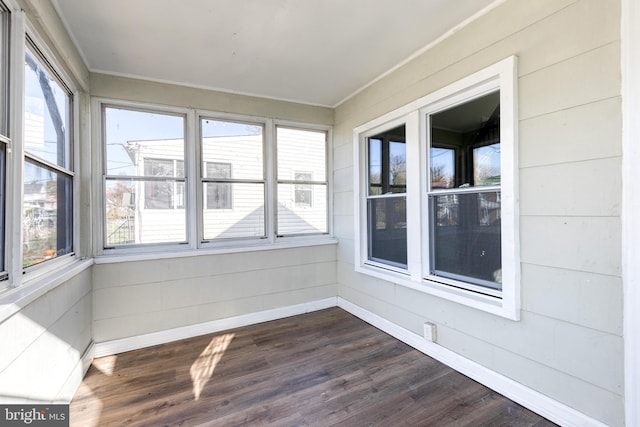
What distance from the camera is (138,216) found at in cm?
296

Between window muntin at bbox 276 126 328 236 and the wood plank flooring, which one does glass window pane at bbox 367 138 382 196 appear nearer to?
window muntin at bbox 276 126 328 236

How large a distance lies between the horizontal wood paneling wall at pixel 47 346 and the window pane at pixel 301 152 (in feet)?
7.44

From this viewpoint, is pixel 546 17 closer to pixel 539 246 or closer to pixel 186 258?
pixel 539 246

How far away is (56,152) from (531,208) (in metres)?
3.32

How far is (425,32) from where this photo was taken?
231 centimetres

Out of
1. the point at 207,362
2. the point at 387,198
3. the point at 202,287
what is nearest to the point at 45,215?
the point at 202,287

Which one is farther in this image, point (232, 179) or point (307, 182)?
point (307, 182)

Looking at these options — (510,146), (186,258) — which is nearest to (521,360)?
(510,146)

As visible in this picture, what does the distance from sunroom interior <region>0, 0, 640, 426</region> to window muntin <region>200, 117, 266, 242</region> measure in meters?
0.02

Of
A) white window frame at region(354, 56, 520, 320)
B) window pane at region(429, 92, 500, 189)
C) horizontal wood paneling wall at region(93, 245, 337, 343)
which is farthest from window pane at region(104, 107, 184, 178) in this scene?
window pane at region(429, 92, 500, 189)

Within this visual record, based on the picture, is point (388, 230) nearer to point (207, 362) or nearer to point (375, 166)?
point (375, 166)

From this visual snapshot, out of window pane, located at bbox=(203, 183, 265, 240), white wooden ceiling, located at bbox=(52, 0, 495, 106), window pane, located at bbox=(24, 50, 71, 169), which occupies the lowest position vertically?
window pane, located at bbox=(203, 183, 265, 240)

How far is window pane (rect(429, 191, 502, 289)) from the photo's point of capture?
213cm

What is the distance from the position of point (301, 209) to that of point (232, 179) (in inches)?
36.9
